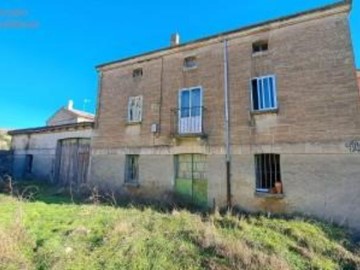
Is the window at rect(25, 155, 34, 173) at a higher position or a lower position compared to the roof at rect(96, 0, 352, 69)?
lower

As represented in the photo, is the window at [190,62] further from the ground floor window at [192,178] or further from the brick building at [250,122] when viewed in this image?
the ground floor window at [192,178]

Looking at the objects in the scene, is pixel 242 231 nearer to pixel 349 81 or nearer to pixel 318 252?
pixel 318 252

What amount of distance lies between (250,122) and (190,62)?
461 cm

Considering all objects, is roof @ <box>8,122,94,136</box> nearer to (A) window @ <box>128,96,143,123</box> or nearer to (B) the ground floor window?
(A) window @ <box>128,96,143,123</box>

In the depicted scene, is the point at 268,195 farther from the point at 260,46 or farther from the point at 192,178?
the point at 260,46

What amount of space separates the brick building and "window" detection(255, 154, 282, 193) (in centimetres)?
4

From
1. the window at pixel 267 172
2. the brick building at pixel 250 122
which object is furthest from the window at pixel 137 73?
the window at pixel 267 172

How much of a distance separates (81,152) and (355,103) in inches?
574

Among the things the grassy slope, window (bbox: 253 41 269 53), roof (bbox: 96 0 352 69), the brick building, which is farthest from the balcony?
the grassy slope

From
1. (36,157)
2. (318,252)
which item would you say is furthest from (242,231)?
(36,157)

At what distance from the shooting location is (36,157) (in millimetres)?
19781

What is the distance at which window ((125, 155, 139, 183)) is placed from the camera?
15.0m

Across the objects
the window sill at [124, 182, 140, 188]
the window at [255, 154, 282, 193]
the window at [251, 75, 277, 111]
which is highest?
the window at [251, 75, 277, 111]

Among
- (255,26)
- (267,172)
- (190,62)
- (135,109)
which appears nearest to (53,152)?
(135,109)
